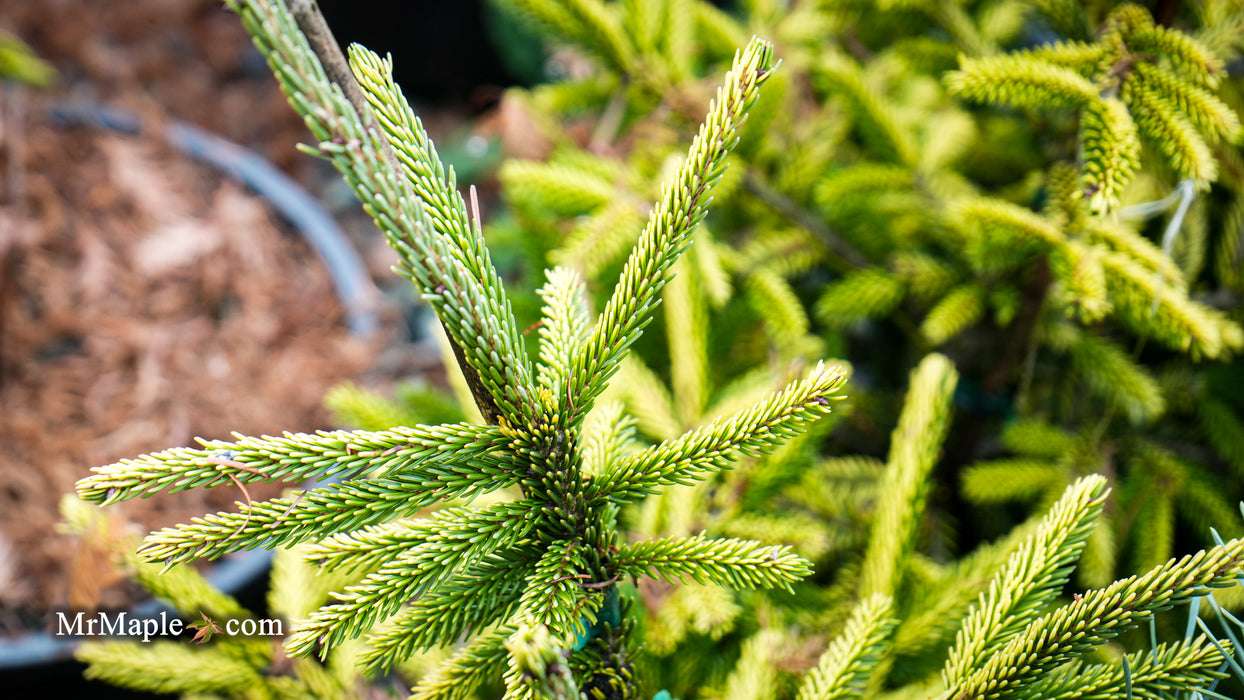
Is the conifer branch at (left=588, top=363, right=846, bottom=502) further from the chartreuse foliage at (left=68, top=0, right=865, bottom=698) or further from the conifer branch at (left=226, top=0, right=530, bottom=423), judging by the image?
the conifer branch at (left=226, top=0, right=530, bottom=423)

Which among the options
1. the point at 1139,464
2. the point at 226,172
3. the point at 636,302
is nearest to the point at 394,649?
the point at 636,302

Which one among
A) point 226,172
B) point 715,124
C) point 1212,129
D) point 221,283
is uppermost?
point 226,172

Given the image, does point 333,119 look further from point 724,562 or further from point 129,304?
point 129,304

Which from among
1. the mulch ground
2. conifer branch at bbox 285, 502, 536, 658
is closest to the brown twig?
conifer branch at bbox 285, 502, 536, 658

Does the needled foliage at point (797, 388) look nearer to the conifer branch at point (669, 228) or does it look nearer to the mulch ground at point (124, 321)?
the conifer branch at point (669, 228)

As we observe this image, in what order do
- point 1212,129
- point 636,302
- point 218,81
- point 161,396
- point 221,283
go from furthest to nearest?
point 218,81 → point 221,283 → point 161,396 → point 1212,129 → point 636,302

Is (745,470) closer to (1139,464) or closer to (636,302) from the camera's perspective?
(636,302)

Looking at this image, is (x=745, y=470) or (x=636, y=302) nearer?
(x=636, y=302)
